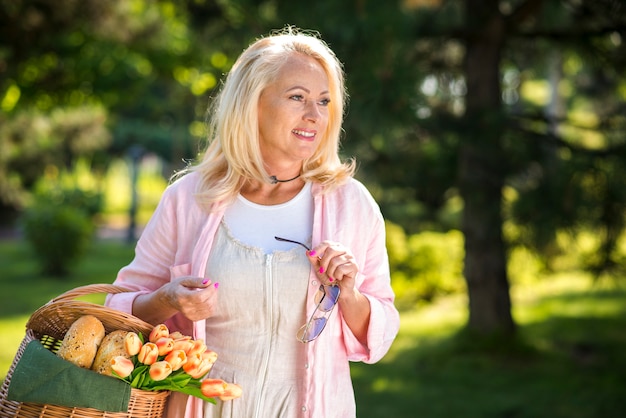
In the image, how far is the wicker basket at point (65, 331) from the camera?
7.17ft

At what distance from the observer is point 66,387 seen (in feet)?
6.99

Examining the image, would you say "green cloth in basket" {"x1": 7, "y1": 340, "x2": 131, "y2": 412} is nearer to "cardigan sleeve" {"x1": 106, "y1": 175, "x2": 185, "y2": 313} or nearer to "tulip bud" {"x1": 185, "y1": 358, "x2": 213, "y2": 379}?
"tulip bud" {"x1": 185, "y1": 358, "x2": 213, "y2": 379}

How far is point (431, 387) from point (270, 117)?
480cm

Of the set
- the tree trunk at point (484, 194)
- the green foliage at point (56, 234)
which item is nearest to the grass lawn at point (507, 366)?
the tree trunk at point (484, 194)

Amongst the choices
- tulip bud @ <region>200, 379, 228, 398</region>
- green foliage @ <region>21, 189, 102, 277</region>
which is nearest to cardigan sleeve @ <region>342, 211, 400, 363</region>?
tulip bud @ <region>200, 379, 228, 398</region>

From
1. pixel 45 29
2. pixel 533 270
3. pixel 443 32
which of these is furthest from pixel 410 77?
pixel 533 270

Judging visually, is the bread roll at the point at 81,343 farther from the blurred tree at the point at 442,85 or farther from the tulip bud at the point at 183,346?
the blurred tree at the point at 442,85

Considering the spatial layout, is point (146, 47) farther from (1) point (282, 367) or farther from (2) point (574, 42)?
(1) point (282, 367)

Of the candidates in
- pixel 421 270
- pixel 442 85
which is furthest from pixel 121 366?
pixel 421 270

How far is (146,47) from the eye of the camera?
390 inches

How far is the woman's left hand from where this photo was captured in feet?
7.42

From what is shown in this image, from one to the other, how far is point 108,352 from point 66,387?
14cm

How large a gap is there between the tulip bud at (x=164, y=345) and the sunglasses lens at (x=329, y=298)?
41cm

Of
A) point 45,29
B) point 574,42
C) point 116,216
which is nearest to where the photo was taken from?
point 574,42
